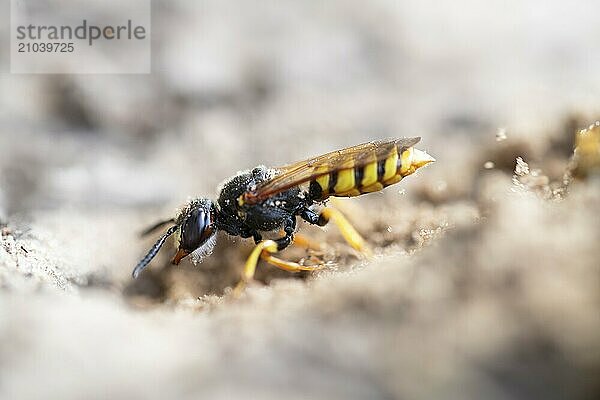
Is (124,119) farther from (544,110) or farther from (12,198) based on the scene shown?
(544,110)

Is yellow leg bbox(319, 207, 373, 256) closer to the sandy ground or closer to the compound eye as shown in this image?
the sandy ground

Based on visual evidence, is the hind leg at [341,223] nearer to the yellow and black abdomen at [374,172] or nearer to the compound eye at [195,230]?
the yellow and black abdomen at [374,172]

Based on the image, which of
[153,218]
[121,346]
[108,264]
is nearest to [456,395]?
[121,346]
